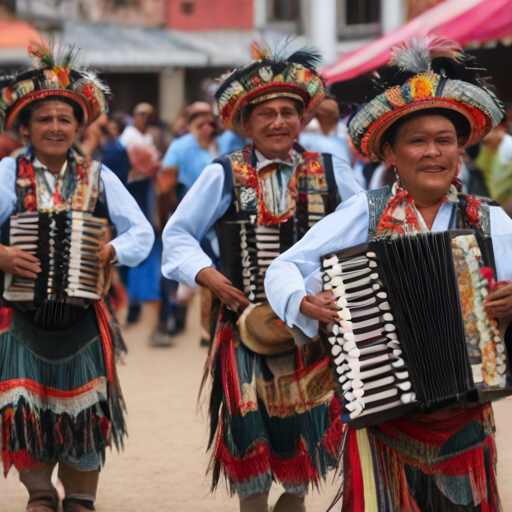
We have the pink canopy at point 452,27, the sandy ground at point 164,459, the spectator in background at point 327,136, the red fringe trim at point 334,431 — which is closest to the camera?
the red fringe trim at point 334,431

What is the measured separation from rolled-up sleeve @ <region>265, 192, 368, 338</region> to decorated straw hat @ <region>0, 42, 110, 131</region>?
6.86ft

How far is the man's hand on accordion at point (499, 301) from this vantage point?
11.1 feet

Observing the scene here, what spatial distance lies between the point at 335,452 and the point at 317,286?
1310mm

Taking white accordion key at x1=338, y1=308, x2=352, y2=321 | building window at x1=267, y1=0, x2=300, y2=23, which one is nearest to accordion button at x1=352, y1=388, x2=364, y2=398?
white accordion key at x1=338, y1=308, x2=352, y2=321

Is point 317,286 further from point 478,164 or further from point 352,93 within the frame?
point 352,93

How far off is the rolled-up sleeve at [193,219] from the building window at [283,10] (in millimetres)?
24189

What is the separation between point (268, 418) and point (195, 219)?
3.28ft

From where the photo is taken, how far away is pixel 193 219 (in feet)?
16.3

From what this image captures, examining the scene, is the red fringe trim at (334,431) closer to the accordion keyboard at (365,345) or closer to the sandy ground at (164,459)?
the accordion keyboard at (365,345)

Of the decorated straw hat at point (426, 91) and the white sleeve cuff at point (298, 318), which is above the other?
the decorated straw hat at point (426, 91)

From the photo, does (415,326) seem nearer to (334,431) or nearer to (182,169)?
(334,431)

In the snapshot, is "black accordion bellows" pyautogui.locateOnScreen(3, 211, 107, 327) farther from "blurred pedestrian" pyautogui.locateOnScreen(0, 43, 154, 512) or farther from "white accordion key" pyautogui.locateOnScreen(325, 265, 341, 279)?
"white accordion key" pyautogui.locateOnScreen(325, 265, 341, 279)

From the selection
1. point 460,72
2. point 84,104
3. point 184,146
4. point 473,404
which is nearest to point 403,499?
point 473,404

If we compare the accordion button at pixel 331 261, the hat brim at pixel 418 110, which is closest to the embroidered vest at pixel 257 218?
the hat brim at pixel 418 110
